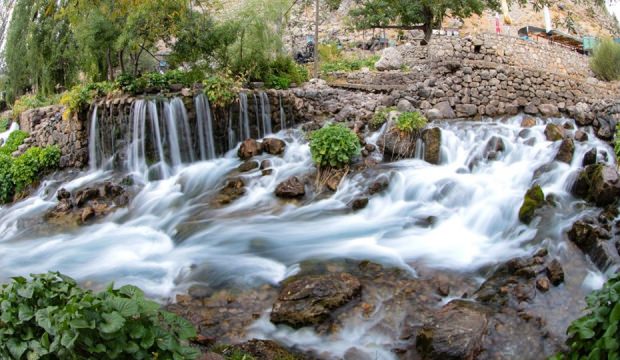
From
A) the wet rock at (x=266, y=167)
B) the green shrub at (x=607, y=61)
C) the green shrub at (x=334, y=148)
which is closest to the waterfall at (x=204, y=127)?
the wet rock at (x=266, y=167)

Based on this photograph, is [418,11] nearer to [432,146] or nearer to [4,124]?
[432,146]

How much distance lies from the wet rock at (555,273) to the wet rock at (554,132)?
4.52 meters

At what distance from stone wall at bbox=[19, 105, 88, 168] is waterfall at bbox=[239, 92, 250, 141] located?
11.9 feet

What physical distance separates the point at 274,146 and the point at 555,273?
21.2ft

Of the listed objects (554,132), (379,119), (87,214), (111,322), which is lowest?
(87,214)

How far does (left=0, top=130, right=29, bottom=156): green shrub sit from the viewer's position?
43.0 ft

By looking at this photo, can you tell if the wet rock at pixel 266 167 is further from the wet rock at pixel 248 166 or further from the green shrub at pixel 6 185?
the green shrub at pixel 6 185

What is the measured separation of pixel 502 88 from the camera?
11867 millimetres

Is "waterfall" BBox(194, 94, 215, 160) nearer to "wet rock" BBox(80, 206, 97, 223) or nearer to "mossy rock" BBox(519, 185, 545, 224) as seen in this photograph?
"wet rock" BBox(80, 206, 97, 223)

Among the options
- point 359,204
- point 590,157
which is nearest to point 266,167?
point 359,204

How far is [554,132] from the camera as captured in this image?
9359 mm

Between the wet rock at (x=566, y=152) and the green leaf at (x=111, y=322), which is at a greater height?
the green leaf at (x=111, y=322)

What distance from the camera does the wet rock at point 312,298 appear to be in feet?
16.3

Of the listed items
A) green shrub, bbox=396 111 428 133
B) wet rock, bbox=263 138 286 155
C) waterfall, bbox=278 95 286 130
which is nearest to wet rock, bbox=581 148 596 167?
green shrub, bbox=396 111 428 133
